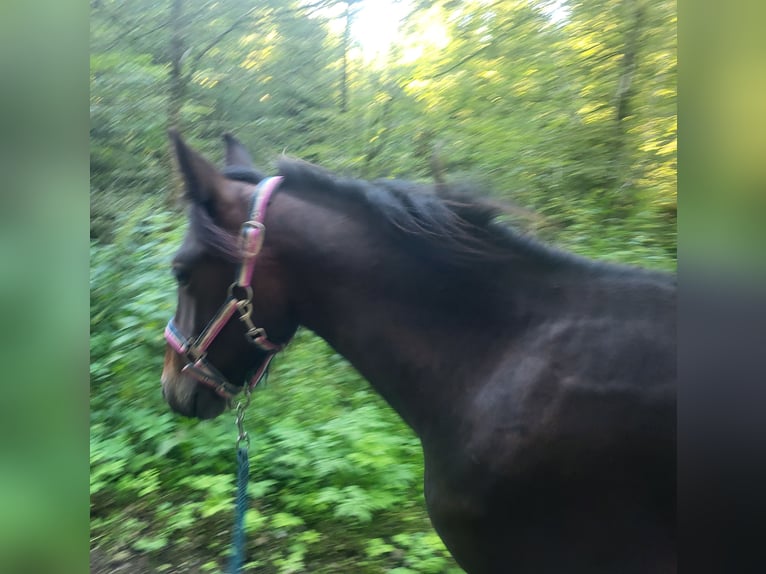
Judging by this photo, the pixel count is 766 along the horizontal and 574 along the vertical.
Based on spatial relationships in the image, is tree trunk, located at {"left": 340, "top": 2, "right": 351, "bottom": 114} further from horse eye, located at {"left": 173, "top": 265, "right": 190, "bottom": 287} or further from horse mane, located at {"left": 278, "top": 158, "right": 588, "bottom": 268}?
horse eye, located at {"left": 173, "top": 265, "right": 190, "bottom": 287}

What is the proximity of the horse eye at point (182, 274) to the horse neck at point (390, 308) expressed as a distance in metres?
0.29

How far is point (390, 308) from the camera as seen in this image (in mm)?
1638

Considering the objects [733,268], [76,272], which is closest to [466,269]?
[733,268]

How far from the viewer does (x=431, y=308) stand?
1620 mm

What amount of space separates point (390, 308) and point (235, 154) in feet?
2.77

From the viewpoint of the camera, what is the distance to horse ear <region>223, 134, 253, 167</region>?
1982 mm

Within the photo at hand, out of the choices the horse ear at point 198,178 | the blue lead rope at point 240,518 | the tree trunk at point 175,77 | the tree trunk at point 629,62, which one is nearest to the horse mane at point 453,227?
the horse ear at point 198,178

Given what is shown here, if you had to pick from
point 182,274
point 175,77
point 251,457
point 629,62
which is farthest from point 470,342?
point 175,77

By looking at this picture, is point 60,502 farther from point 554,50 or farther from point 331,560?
point 554,50

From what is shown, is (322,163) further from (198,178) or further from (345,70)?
(198,178)

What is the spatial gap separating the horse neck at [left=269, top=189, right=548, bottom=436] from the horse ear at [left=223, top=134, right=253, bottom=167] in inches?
14.5

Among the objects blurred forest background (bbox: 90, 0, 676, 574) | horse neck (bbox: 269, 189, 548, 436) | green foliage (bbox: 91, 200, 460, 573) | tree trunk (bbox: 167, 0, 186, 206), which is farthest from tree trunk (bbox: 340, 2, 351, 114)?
horse neck (bbox: 269, 189, 548, 436)

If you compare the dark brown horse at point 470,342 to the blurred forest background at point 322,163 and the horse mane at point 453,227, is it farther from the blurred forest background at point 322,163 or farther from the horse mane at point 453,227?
the blurred forest background at point 322,163

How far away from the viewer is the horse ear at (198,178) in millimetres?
1616
